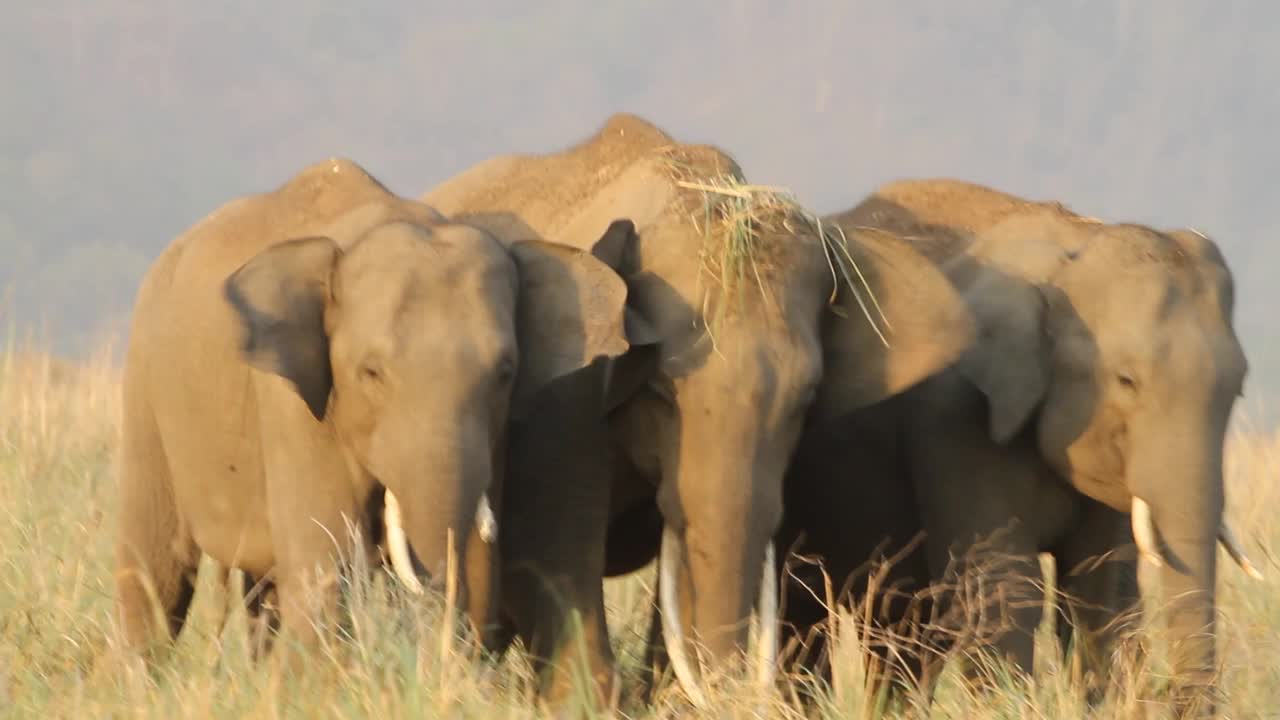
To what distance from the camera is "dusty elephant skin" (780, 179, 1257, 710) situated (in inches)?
288

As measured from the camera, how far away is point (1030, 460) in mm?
7719

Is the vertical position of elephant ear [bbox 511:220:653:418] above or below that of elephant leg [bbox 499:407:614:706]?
above

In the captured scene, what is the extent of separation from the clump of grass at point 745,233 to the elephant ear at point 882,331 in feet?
0.05

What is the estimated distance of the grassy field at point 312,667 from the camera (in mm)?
6000

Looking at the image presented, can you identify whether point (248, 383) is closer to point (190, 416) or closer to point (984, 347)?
point (190, 416)

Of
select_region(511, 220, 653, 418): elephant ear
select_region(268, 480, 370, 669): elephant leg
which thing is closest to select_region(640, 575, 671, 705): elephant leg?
select_region(511, 220, 653, 418): elephant ear

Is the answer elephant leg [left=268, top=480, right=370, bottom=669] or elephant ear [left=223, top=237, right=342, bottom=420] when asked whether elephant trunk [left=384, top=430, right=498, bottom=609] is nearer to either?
elephant leg [left=268, top=480, right=370, bottom=669]

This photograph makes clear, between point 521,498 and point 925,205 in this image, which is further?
point 925,205

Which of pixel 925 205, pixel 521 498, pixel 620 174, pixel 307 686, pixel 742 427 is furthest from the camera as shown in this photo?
pixel 925 205

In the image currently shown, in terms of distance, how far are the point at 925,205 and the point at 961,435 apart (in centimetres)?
131

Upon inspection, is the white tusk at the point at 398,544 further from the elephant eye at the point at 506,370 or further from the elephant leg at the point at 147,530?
the elephant leg at the point at 147,530

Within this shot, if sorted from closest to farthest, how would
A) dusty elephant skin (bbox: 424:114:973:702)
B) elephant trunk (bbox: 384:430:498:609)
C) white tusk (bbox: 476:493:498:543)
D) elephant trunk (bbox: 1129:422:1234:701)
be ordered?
elephant trunk (bbox: 384:430:498:609) < white tusk (bbox: 476:493:498:543) < dusty elephant skin (bbox: 424:114:973:702) < elephant trunk (bbox: 1129:422:1234:701)

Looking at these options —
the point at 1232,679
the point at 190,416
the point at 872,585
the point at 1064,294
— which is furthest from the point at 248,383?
the point at 1232,679

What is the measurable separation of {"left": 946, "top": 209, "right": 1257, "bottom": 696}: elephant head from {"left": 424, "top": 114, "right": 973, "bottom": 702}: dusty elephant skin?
0.22 metres
